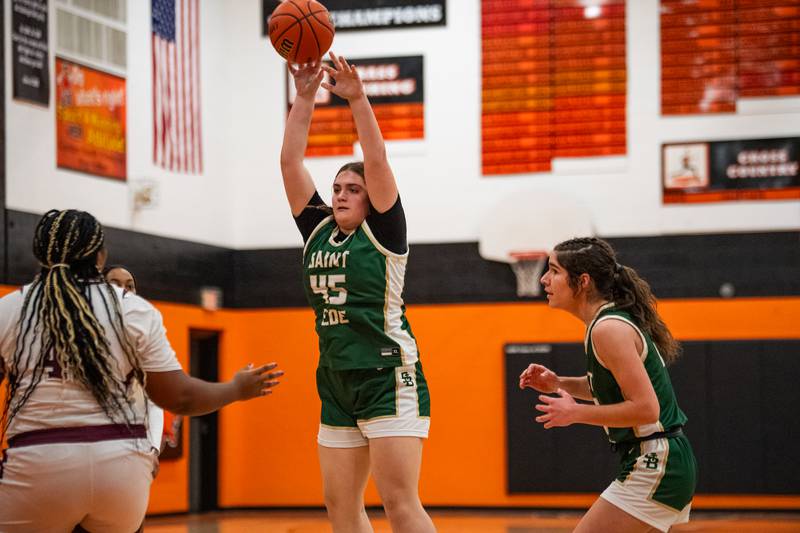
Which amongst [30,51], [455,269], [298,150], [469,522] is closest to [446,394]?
[455,269]

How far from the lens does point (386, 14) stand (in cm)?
1273

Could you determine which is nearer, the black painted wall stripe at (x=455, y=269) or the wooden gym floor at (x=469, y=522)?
the wooden gym floor at (x=469, y=522)

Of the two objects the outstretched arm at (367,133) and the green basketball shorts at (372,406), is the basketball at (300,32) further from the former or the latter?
the green basketball shorts at (372,406)

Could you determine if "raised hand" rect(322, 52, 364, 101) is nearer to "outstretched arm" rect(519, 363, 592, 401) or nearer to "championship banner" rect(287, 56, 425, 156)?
"outstretched arm" rect(519, 363, 592, 401)

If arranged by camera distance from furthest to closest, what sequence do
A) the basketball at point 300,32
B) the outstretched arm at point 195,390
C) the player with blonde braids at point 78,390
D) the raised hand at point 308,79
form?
the basketball at point 300,32, the raised hand at point 308,79, the outstretched arm at point 195,390, the player with blonde braids at point 78,390

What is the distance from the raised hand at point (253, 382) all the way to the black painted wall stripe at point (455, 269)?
24.4 ft

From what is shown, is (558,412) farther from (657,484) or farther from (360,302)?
(360,302)

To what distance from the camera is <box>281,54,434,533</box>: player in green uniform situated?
434cm

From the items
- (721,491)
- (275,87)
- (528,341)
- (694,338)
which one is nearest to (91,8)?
(275,87)

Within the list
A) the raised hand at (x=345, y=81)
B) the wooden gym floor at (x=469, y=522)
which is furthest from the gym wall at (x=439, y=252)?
the raised hand at (x=345, y=81)

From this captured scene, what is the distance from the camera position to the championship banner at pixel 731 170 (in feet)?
39.0

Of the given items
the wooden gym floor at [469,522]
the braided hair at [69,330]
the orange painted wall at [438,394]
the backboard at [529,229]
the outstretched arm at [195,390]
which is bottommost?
the wooden gym floor at [469,522]

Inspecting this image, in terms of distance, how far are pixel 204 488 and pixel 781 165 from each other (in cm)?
757

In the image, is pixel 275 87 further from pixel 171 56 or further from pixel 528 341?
pixel 528 341
